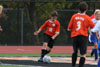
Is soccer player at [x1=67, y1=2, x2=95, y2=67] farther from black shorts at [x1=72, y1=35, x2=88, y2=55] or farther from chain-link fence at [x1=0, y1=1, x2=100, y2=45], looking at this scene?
chain-link fence at [x1=0, y1=1, x2=100, y2=45]

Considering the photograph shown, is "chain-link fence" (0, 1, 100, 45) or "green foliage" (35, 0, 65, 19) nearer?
"chain-link fence" (0, 1, 100, 45)

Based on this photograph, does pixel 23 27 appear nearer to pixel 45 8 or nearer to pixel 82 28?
pixel 45 8

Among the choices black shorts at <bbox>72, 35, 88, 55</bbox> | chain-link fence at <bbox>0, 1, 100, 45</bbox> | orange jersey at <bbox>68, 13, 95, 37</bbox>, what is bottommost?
chain-link fence at <bbox>0, 1, 100, 45</bbox>

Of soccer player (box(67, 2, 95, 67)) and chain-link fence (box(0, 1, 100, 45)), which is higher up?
soccer player (box(67, 2, 95, 67))

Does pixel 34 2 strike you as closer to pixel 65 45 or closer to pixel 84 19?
pixel 65 45

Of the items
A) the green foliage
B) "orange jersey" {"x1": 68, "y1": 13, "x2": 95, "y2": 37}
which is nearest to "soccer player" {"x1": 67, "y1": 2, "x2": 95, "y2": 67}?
"orange jersey" {"x1": 68, "y1": 13, "x2": 95, "y2": 37}

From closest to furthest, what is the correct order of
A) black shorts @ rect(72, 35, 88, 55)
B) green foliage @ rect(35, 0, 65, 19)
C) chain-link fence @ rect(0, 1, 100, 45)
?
black shorts @ rect(72, 35, 88, 55) < chain-link fence @ rect(0, 1, 100, 45) < green foliage @ rect(35, 0, 65, 19)


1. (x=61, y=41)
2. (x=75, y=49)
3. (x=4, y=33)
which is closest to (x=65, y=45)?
(x=61, y=41)

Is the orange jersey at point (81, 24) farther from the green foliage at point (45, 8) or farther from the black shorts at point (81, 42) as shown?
the green foliage at point (45, 8)

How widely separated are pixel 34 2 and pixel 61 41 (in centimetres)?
320

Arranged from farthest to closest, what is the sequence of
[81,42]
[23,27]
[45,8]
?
[45,8] < [23,27] < [81,42]

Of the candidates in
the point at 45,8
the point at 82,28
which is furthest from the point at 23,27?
the point at 82,28

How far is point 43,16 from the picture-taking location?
26609 mm

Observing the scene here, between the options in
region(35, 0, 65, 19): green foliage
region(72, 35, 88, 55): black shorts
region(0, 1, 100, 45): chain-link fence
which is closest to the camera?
region(72, 35, 88, 55): black shorts
